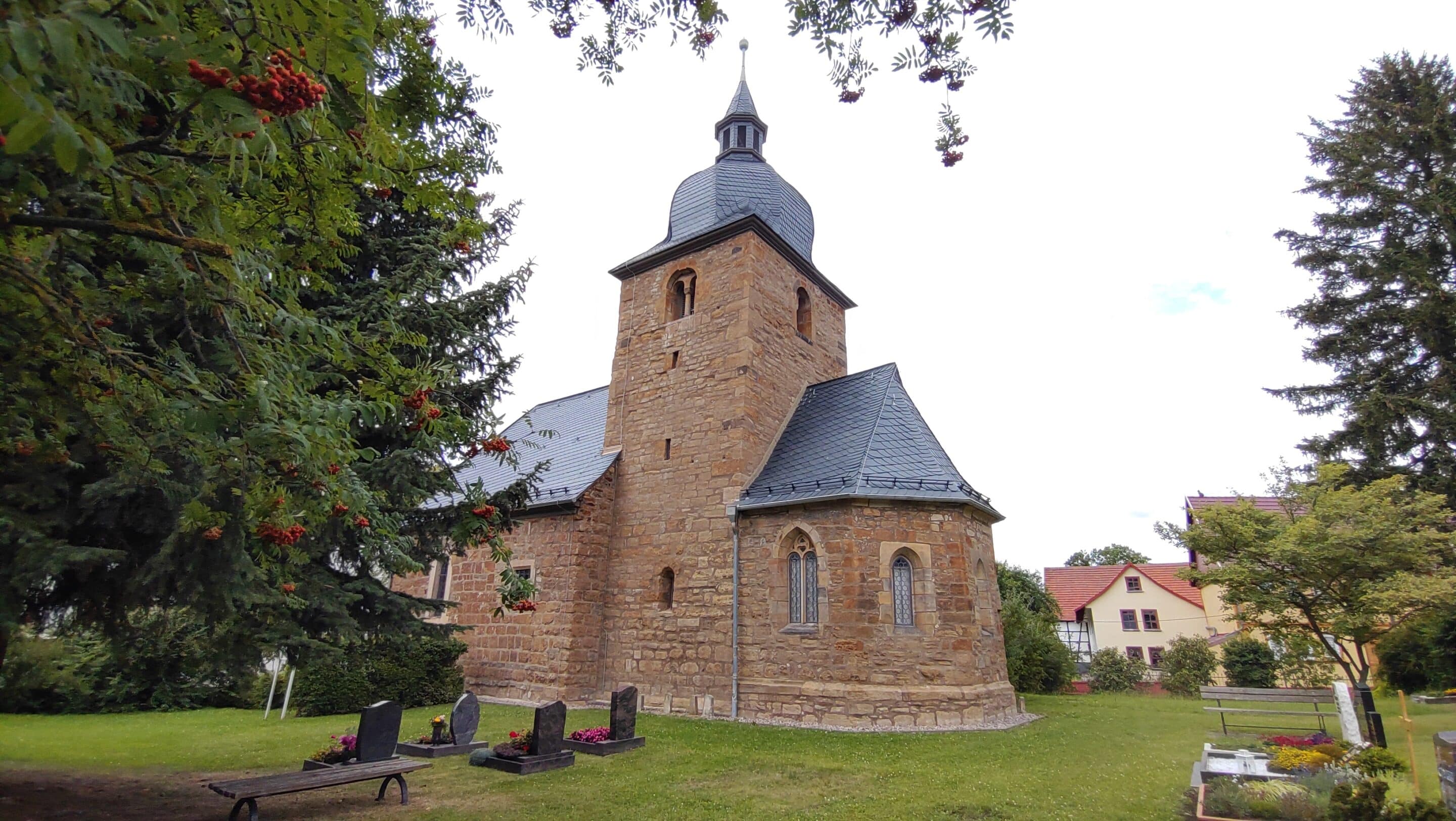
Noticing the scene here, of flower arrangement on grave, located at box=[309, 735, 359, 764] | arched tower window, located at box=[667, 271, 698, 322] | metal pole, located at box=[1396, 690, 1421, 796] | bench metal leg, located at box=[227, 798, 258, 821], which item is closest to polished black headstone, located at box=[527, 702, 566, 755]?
flower arrangement on grave, located at box=[309, 735, 359, 764]

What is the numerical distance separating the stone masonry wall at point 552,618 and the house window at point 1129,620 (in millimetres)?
29643

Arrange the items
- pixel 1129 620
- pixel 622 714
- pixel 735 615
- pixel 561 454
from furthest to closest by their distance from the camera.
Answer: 1. pixel 1129 620
2. pixel 561 454
3. pixel 735 615
4. pixel 622 714

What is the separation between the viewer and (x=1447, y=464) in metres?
15.2

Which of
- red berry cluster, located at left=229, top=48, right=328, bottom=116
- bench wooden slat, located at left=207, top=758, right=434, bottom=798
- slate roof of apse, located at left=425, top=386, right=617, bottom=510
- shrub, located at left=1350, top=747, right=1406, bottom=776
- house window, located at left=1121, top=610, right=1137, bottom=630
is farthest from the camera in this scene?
house window, located at left=1121, top=610, right=1137, bottom=630

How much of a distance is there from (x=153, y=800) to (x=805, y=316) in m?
14.0

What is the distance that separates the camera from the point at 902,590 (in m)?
11.7

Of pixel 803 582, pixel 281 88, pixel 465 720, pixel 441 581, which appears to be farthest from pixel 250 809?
pixel 441 581

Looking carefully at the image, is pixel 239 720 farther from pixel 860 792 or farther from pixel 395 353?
pixel 860 792

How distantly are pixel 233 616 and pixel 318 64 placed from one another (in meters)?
5.02

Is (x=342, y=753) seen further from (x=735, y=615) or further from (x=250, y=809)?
(x=735, y=615)

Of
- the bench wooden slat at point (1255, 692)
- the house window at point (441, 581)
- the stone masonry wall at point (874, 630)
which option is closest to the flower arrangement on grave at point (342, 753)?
the stone masonry wall at point (874, 630)

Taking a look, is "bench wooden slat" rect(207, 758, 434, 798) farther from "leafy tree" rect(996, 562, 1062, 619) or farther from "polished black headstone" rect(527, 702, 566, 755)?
"leafy tree" rect(996, 562, 1062, 619)

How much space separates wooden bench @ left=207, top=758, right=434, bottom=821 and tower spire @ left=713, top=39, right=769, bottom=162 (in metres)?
15.6

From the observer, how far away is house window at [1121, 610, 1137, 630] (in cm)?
3366
